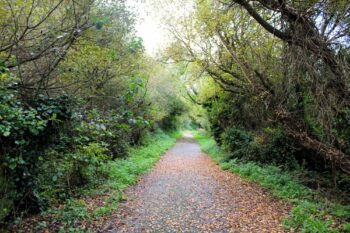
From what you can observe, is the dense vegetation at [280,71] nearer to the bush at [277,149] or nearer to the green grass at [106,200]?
the bush at [277,149]

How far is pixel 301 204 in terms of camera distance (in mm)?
5926

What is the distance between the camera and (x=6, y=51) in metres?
4.53

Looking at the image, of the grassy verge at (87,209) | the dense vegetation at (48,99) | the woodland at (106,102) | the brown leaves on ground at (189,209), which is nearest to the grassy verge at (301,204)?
the woodland at (106,102)

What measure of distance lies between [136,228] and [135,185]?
3536 millimetres

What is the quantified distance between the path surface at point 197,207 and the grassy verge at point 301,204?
35 cm

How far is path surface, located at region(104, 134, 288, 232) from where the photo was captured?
5.23 metres

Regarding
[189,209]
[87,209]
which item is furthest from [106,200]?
[189,209]

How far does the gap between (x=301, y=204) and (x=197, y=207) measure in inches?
102

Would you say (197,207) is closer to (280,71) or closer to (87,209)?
(87,209)

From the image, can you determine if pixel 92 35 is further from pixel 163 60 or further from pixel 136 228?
pixel 163 60

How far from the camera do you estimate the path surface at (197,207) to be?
5234 mm

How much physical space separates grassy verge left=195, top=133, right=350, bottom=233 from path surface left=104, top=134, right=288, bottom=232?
0.35m

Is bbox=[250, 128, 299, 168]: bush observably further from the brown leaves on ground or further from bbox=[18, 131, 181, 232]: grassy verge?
bbox=[18, 131, 181, 232]: grassy verge

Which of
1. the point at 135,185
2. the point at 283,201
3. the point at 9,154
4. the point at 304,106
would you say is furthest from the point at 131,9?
the point at 283,201
